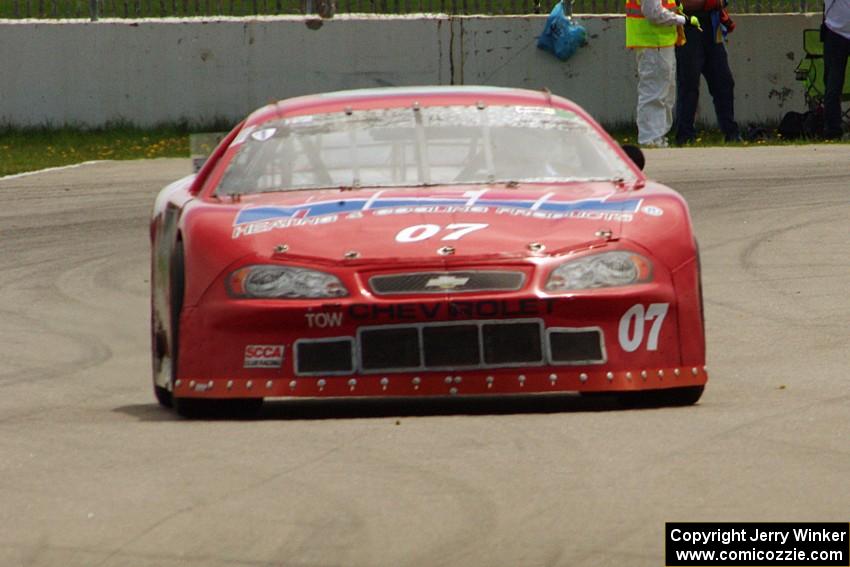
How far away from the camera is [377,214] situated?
7.22 metres

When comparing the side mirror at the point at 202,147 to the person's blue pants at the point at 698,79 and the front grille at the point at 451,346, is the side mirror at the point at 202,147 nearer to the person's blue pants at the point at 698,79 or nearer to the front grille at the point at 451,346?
the front grille at the point at 451,346

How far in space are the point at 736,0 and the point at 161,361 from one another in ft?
54.5

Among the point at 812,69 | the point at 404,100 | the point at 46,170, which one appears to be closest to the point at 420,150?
the point at 404,100

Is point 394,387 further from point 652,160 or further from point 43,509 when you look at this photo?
point 652,160

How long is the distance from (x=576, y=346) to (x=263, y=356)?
1.07m

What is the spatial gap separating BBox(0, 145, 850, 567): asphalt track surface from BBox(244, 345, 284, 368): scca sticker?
21cm

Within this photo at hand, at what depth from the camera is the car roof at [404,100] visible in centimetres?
831

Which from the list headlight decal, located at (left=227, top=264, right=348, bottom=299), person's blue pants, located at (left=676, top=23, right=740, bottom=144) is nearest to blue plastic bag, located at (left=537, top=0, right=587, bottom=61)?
person's blue pants, located at (left=676, top=23, right=740, bottom=144)

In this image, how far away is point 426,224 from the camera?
23.3 ft

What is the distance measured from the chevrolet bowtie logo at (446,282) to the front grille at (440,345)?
0.13m

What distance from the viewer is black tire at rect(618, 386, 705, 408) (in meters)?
7.16

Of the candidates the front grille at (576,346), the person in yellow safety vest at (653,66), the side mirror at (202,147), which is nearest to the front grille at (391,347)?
the front grille at (576,346)

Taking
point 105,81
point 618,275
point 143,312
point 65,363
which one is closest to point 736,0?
point 105,81

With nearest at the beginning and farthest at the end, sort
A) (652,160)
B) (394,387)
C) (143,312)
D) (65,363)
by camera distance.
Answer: (394,387) < (65,363) < (143,312) < (652,160)
